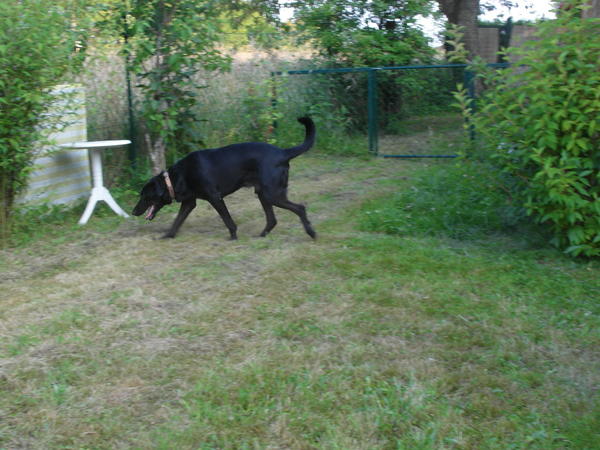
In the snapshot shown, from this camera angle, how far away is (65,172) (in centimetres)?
823

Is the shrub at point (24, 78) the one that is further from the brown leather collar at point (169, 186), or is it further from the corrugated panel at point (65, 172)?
the brown leather collar at point (169, 186)

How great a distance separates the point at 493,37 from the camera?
20312 mm

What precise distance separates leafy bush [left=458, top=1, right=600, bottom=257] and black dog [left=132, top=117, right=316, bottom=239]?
84.4 inches

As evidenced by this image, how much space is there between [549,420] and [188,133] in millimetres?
7415

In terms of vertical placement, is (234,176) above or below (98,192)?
above

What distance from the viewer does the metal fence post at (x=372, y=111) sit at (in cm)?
1221

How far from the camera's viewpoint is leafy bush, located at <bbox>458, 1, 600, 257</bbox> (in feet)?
17.8

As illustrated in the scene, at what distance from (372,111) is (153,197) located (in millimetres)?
6266

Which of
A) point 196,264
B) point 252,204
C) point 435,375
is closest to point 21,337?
point 196,264

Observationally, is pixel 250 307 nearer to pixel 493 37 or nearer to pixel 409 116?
pixel 409 116

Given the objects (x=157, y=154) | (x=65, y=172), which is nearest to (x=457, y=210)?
(x=157, y=154)

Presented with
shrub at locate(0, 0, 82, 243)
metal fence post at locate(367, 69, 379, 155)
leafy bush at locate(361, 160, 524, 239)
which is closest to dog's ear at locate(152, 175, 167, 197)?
shrub at locate(0, 0, 82, 243)

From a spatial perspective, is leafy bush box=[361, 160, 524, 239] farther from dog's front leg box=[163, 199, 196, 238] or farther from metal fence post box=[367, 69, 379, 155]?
metal fence post box=[367, 69, 379, 155]

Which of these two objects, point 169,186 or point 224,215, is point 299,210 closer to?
point 224,215
